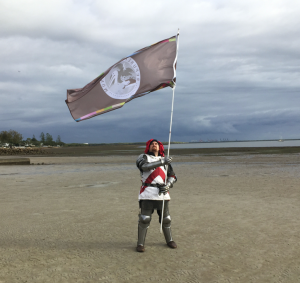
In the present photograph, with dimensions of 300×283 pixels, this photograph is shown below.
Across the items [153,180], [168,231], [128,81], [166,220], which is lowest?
[168,231]

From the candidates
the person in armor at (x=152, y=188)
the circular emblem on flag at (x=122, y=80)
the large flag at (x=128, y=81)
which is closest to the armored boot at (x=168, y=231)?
the person in armor at (x=152, y=188)

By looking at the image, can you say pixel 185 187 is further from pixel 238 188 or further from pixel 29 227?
pixel 29 227

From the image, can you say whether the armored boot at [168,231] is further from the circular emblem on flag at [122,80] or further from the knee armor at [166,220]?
the circular emblem on flag at [122,80]

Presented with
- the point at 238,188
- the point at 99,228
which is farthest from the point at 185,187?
the point at 99,228

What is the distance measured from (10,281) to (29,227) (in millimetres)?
2933

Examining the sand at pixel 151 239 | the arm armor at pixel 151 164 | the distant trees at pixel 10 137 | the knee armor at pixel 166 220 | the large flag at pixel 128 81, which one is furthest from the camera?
the distant trees at pixel 10 137

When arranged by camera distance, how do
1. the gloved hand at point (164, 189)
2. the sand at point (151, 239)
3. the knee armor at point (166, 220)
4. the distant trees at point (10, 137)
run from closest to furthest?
the sand at point (151, 239)
the gloved hand at point (164, 189)
the knee armor at point (166, 220)
the distant trees at point (10, 137)

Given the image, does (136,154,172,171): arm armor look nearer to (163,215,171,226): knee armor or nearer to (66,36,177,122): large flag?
(163,215,171,226): knee armor

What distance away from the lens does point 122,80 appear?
6680 mm

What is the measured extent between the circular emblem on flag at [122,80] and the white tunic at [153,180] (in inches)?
65.3

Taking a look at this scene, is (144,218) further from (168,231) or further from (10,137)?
(10,137)

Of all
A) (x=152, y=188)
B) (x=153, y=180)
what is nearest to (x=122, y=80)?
(x=153, y=180)

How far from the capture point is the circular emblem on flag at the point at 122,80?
6.57m

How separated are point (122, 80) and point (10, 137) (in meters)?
135
